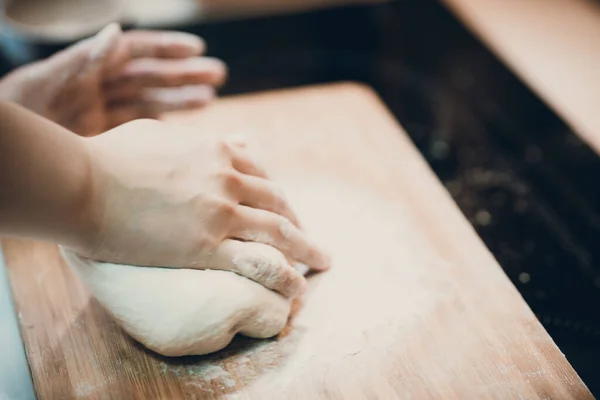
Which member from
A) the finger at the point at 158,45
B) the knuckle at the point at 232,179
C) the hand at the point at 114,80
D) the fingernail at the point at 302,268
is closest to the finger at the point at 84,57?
the hand at the point at 114,80

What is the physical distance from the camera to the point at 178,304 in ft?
2.79

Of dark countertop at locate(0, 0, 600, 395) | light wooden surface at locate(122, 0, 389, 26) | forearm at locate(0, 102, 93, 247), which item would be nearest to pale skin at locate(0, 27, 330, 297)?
forearm at locate(0, 102, 93, 247)

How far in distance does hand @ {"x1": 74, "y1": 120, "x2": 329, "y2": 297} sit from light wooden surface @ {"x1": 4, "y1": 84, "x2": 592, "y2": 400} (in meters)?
0.09

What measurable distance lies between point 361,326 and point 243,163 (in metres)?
0.28

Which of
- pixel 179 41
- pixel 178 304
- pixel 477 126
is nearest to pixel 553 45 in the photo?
pixel 477 126

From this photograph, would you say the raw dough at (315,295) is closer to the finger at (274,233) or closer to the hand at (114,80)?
the finger at (274,233)

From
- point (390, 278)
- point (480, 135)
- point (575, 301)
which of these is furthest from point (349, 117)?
point (575, 301)

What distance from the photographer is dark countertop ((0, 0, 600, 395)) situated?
42.8 inches

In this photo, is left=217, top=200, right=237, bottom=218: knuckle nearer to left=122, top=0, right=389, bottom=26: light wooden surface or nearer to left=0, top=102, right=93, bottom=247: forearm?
left=0, top=102, right=93, bottom=247: forearm

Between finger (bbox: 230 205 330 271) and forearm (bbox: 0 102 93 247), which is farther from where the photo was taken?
finger (bbox: 230 205 330 271)

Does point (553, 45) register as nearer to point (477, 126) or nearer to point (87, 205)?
point (477, 126)

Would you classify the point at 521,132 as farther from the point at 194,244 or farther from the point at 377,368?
the point at 194,244

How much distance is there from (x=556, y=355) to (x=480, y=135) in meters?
0.65

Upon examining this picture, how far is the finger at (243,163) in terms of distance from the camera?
3.08 ft
